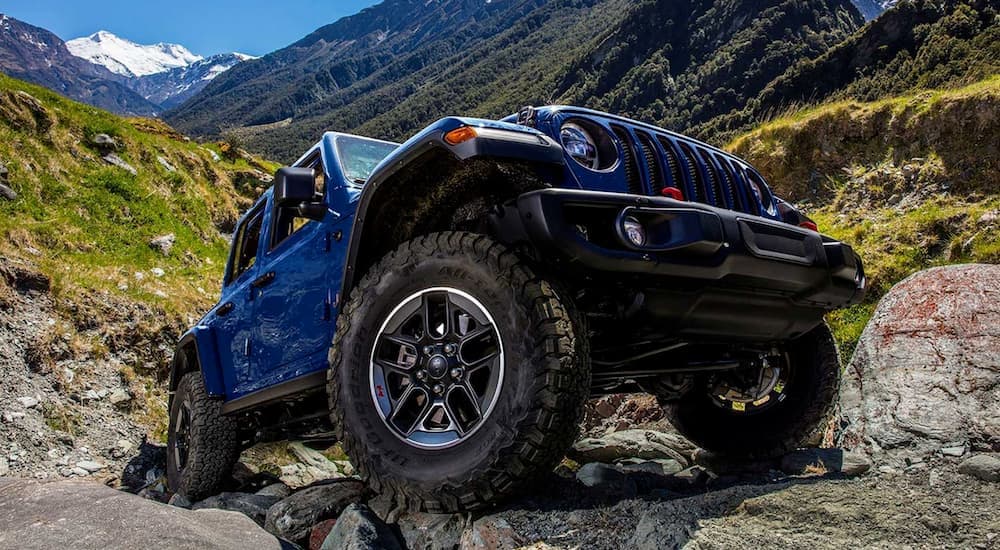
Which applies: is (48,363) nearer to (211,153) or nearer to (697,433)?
(697,433)

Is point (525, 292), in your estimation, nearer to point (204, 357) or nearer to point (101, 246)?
point (204, 357)

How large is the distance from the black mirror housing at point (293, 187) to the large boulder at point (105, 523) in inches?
60.0

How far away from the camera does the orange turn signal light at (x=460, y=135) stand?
8.57 ft

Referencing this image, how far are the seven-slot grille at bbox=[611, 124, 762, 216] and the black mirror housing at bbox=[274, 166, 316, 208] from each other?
1550 mm

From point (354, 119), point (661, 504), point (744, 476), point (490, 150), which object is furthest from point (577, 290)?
point (354, 119)

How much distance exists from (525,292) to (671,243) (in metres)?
0.60

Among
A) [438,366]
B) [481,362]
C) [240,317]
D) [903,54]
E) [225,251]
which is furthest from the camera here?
[903,54]

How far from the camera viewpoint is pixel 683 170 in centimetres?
348

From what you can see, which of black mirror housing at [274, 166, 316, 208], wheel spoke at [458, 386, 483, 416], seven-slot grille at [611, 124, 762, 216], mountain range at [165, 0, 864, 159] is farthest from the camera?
mountain range at [165, 0, 864, 159]

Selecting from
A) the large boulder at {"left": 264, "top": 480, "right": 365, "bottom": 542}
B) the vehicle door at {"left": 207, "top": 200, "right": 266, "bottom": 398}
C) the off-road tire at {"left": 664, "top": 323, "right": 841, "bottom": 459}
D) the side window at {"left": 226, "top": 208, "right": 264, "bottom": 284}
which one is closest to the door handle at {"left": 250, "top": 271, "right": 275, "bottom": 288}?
the vehicle door at {"left": 207, "top": 200, "right": 266, "bottom": 398}

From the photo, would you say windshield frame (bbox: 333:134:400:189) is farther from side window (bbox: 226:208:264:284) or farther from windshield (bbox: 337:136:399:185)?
side window (bbox: 226:208:264:284)

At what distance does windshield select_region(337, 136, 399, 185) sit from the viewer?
4.01 metres

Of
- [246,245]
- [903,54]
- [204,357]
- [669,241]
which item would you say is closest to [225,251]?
[246,245]

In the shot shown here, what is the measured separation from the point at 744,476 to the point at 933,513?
1.59 meters
